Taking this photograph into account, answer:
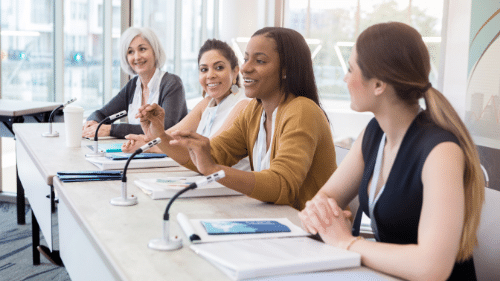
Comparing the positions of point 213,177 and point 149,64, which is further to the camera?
point 149,64

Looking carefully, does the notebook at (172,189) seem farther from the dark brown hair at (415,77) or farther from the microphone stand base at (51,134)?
the microphone stand base at (51,134)

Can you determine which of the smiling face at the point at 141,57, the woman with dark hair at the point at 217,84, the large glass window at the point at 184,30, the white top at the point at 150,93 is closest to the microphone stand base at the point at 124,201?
the woman with dark hair at the point at 217,84

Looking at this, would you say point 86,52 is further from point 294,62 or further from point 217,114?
point 294,62

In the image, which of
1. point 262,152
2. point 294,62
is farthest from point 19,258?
point 294,62

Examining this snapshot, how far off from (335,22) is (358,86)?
94.5 inches

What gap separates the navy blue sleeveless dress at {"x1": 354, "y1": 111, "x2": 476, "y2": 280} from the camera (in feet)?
3.74

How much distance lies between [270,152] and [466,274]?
33.1 inches

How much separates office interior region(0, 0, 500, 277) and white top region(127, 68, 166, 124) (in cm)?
39

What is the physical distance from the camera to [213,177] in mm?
1090

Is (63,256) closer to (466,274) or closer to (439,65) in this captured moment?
(466,274)

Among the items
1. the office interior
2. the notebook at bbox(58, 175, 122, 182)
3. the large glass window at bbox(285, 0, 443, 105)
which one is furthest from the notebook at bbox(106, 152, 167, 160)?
the large glass window at bbox(285, 0, 443, 105)

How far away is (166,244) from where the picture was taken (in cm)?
110

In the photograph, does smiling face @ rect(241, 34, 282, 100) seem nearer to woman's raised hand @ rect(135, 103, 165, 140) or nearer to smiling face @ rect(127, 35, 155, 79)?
woman's raised hand @ rect(135, 103, 165, 140)

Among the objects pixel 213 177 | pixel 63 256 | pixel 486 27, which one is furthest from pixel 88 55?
pixel 213 177
